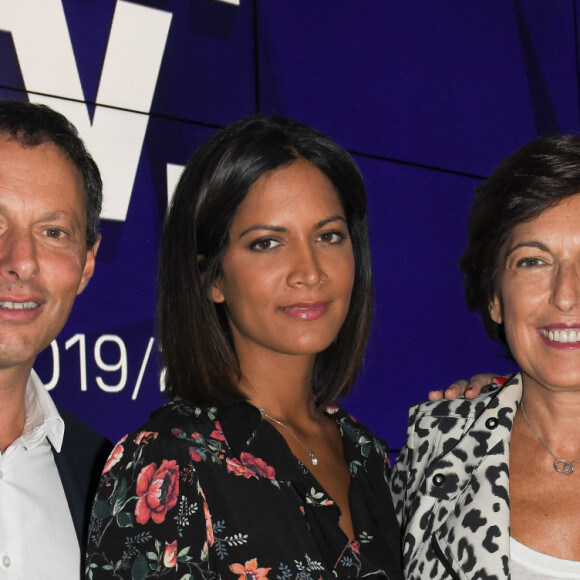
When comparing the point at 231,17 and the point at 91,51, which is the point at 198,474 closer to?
the point at 91,51

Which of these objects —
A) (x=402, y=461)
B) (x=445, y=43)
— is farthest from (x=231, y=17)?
(x=402, y=461)

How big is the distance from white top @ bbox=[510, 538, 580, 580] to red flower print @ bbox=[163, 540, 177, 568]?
716 mm

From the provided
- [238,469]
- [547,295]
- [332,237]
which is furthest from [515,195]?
[238,469]

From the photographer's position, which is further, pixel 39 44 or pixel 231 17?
pixel 231 17

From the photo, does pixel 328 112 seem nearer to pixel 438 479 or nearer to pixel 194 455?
pixel 438 479

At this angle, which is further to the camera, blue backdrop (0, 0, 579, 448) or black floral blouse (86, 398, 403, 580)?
blue backdrop (0, 0, 579, 448)

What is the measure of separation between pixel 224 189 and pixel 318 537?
814mm

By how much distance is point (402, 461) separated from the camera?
222 centimetres

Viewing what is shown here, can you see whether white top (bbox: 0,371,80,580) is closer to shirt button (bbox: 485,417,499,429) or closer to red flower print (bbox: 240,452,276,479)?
red flower print (bbox: 240,452,276,479)

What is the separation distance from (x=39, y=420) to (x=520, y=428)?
3.81 ft

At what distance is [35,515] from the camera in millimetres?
1747

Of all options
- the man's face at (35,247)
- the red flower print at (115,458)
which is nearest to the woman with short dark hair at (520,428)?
the red flower print at (115,458)

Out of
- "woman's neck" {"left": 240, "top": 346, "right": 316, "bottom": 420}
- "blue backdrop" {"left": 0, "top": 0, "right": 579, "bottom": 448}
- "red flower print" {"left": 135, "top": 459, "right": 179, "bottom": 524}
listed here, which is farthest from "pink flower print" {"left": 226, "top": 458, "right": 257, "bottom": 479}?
"blue backdrop" {"left": 0, "top": 0, "right": 579, "bottom": 448}

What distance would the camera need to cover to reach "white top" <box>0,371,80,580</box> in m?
1.70
